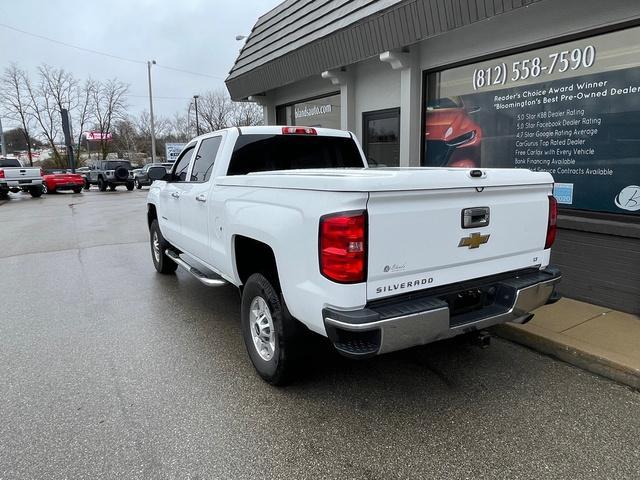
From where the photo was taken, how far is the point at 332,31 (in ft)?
24.6

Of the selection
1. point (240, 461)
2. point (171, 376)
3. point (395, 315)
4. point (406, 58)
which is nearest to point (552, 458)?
point (395, 315)

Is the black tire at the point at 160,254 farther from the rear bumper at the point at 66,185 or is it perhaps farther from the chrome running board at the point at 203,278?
the rear bumper at the point at 66,185

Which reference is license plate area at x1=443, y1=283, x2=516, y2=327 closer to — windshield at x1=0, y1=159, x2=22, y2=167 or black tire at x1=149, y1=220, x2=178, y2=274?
black tire at x1=149, y1=220, x2=178, y2=274

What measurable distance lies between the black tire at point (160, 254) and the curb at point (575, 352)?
4646 mm

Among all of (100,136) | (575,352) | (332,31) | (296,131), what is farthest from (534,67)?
(100,136)

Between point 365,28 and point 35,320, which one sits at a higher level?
→ point 365,28

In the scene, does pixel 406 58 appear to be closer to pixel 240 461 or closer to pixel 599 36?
pixel 599 36

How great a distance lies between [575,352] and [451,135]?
388cm

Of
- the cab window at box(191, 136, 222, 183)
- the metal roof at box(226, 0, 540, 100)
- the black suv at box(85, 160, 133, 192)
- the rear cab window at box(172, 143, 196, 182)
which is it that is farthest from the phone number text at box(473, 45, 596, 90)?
the black suv at box(85, 160, 133, 192)

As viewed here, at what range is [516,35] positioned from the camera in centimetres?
564

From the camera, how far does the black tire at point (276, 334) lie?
10.6ft

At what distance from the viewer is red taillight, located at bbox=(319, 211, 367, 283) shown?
256cm

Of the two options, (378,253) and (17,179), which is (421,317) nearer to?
(378,253)

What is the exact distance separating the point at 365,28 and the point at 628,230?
4480 millimetres
